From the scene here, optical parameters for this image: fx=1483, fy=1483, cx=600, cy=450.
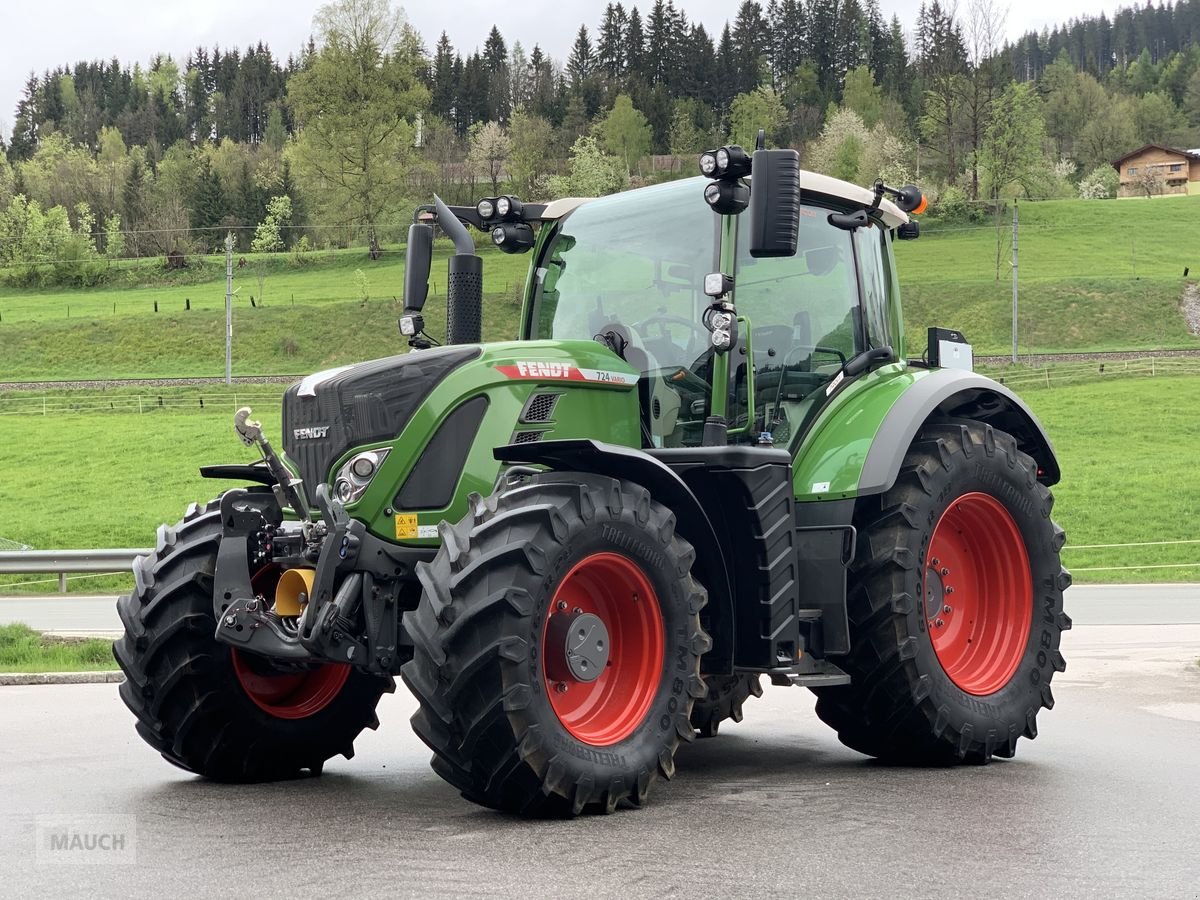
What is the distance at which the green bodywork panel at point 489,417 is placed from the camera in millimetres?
6418

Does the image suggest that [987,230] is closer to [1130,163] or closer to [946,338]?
[1130,163]

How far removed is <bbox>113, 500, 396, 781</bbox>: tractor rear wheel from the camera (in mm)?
6875

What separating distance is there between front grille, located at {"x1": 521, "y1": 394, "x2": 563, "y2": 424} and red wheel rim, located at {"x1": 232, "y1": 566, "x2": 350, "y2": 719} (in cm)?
150

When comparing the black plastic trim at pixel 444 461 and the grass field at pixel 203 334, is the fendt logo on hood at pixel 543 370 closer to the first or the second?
the black plastic trim at pixel 444 461

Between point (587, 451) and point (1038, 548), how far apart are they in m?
3.33

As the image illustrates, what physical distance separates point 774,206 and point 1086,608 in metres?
12.7

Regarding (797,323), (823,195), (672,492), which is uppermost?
(823,195)

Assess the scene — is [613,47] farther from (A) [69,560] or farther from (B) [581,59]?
(A) [69,560]

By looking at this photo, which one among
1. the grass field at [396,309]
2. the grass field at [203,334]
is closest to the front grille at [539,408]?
the grass field at [396,309]

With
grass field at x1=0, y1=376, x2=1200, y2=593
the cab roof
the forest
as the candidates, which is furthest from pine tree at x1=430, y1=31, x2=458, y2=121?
the cab roof

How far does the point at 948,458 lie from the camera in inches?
303

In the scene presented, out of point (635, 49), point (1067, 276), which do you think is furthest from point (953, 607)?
point (635, 49)

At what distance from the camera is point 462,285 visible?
786 cm

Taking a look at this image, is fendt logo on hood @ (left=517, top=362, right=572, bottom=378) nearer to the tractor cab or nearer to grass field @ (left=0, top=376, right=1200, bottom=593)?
the tractor cab
